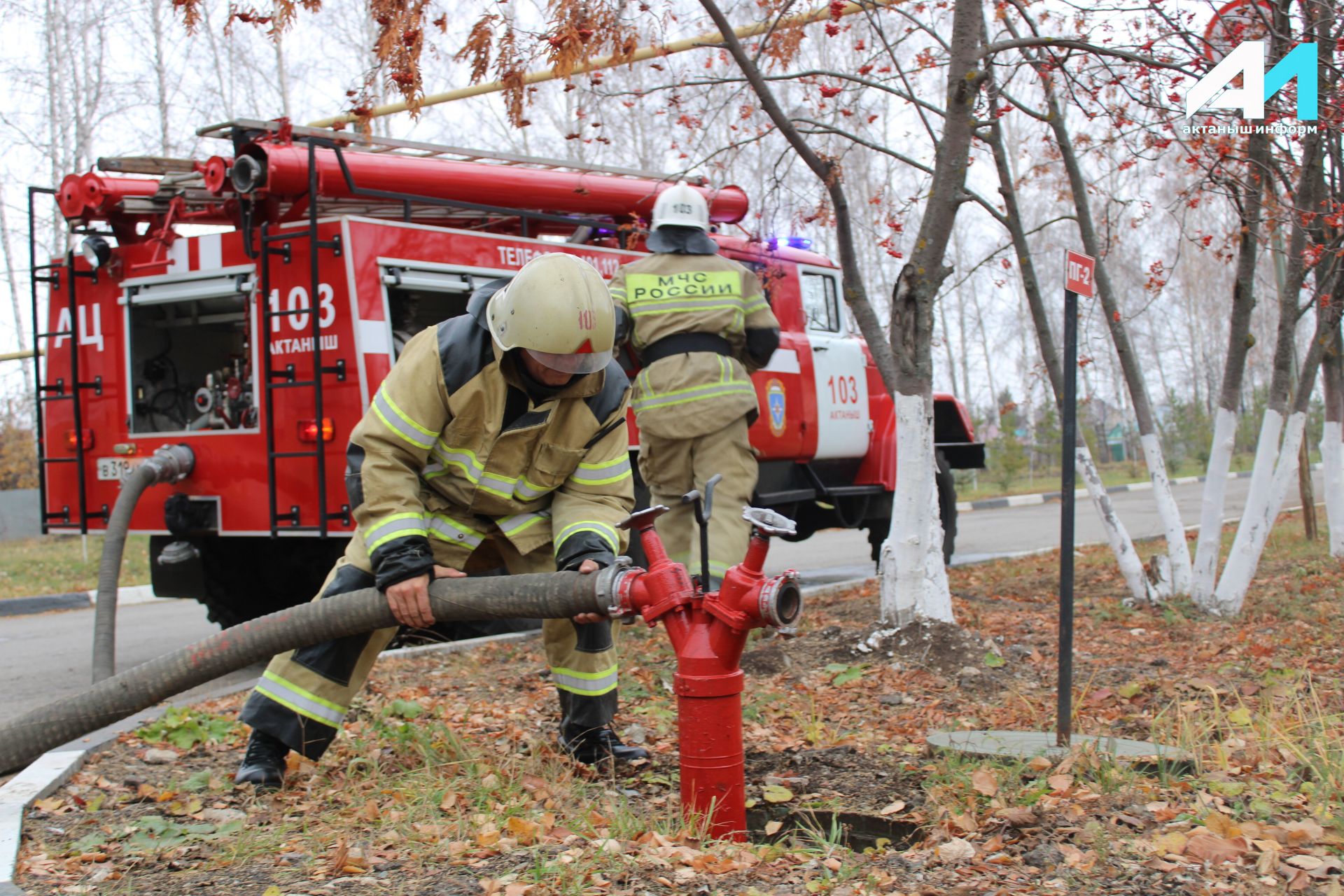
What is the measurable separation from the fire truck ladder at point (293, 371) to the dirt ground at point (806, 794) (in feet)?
3.25

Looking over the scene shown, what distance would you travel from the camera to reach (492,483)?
152 inches

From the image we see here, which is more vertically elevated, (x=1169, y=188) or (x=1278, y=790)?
(x=1169, y=188)

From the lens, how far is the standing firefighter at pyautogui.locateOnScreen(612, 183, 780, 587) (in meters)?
6.02

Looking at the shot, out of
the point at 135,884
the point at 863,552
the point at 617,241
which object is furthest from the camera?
the point at 863,552

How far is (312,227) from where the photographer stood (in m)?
6.01

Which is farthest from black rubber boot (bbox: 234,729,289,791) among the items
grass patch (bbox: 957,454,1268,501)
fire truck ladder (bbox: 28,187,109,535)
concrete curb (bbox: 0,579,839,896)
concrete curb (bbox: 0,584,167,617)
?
grass patch (bbox: 957,454,1268,501)

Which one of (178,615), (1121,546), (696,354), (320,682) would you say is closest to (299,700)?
(320,682)

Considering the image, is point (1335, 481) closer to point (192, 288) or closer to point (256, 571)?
point (256, 571)

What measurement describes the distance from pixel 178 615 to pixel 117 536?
143 inches

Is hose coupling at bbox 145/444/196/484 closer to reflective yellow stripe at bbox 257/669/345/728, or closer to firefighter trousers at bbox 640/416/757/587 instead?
firefighter trousers at bbox 640/416/757/587

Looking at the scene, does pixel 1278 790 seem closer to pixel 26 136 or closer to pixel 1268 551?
pixel 1268 551

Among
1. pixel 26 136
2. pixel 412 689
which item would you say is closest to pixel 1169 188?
pixel 26 136

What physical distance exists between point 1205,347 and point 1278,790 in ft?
137

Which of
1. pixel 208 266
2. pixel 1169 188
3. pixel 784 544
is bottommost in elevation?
pixel 784 544
